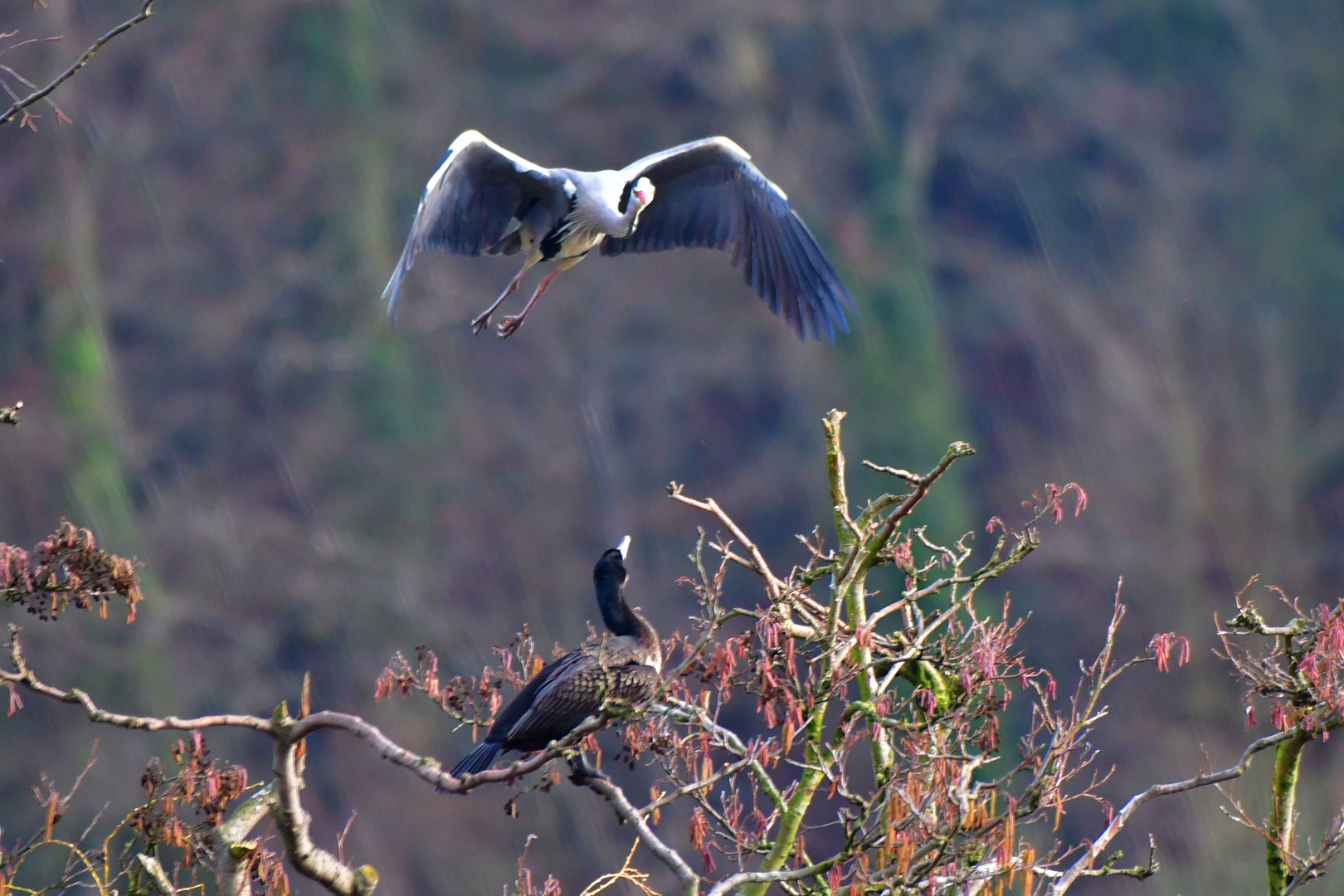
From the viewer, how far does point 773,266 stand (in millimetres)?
7609

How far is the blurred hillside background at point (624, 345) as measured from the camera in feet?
61.6

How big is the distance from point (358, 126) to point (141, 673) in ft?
25.2

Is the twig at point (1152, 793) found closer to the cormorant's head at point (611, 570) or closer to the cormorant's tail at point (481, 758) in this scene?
the cormorant's tail at point (481, 758)

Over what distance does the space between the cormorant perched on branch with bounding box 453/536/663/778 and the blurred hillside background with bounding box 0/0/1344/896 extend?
1359 centimetres

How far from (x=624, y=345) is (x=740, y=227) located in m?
13.9

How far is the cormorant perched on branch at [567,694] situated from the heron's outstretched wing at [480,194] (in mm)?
2365

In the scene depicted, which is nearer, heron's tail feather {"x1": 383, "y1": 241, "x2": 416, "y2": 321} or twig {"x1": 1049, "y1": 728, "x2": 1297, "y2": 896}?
twig {"x1": 1049, "y1": 728, "x2": 1297, "y2": 896}

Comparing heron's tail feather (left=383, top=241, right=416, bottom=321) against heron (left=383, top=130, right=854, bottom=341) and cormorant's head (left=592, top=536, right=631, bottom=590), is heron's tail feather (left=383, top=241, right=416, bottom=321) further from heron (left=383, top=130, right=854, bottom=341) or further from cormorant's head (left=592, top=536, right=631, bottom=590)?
cormorant's head (left=592, top=536, right=631, bottom=590)

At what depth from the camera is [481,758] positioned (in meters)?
4.81

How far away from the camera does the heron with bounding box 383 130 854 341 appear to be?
7.32 m

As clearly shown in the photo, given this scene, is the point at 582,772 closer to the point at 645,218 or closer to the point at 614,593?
the point at 614,593

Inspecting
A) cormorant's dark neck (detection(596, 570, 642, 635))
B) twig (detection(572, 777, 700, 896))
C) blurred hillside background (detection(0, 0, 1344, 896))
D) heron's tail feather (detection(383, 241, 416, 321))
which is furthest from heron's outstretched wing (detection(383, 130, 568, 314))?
blurred hillside background (detection(0, 0, 1344, 896))

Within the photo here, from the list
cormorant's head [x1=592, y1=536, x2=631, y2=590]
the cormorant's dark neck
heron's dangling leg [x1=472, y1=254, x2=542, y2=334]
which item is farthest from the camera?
heron's dangling leg [x1=472, y1=254, x2=542, y2=334]

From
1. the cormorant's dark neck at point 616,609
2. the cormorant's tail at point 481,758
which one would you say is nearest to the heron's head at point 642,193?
the cormorant's dark neck at point 616,609
